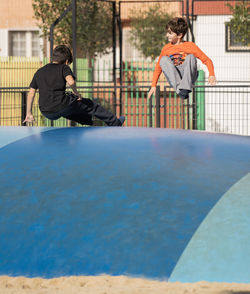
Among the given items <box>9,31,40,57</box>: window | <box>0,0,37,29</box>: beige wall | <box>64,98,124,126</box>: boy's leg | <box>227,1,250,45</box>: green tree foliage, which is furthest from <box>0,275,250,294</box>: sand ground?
<box>9,31,40,57</box>: window

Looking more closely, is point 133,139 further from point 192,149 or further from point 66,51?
point 66,51

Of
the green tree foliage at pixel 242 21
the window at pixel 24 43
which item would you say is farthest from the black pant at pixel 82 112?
the window at pixel 24 43

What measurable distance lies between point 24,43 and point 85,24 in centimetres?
698

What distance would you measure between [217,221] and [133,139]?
4.64 feet

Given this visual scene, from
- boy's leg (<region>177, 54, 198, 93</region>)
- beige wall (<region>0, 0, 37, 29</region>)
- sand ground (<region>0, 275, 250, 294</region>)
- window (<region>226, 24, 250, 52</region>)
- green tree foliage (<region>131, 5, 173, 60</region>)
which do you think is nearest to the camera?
sand ground (<region>0, 275, 250, 294</region>)

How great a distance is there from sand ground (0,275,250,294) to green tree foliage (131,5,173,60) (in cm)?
1881

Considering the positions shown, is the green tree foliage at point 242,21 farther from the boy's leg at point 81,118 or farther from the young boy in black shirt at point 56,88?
the young boy in black shirt at point 56,88

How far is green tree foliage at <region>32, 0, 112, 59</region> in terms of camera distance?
636 inches

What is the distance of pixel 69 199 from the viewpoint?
296cm

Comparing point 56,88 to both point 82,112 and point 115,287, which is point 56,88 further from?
point 115,287

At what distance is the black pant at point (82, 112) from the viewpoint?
5.44 metres

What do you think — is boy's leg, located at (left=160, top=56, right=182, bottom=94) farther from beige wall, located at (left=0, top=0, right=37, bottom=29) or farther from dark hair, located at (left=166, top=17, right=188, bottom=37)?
beige wall, located at (left=0, top=0, right=37, bottom=29)

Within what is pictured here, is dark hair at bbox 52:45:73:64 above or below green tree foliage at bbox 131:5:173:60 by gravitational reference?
below

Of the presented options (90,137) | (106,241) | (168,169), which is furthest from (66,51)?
(106,241)
